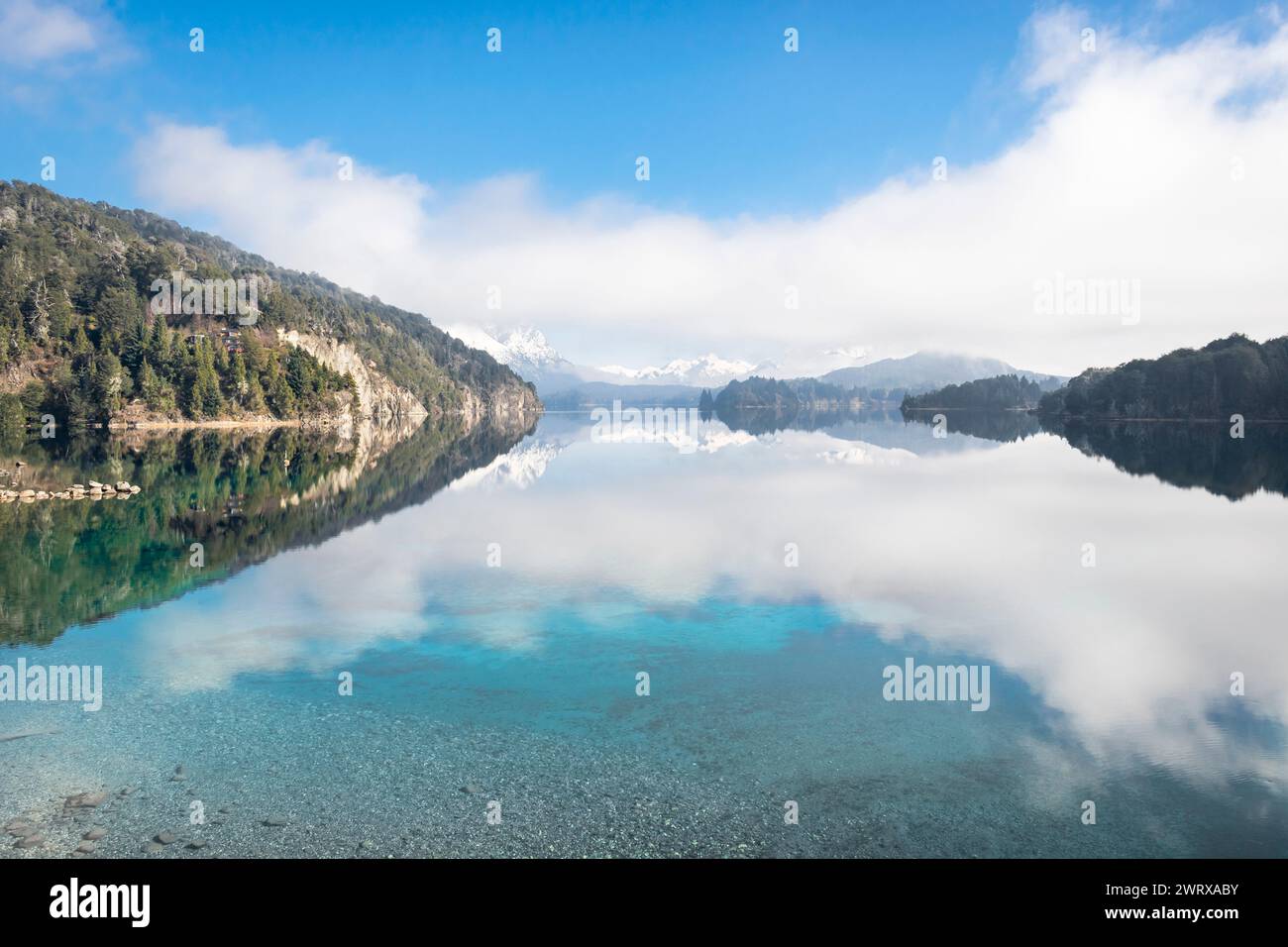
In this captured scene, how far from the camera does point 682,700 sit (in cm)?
2028

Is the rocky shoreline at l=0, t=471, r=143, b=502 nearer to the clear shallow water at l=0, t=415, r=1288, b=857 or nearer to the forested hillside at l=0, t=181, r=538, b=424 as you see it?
the clear shallow water at l=0, t=415, r=1288, b=857

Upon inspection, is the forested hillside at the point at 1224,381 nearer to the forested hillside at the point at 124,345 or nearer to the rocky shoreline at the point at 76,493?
the rocky shoreline at the point at 76,493

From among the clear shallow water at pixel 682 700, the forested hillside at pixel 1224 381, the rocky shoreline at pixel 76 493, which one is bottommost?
the clear shallow water at pixel 682 700

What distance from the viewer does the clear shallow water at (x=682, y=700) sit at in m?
14.1

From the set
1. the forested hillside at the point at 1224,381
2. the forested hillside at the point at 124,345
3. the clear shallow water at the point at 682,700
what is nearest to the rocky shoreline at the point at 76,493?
the clear shallow water at the point at 682,700

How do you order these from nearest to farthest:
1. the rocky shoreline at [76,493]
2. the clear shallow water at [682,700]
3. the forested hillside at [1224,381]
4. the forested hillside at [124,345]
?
1. the clear shallow water at [682,700]
2. the rocky shoreline at [76,493]
3. the forested hillside at [124,345]
4. the forested hillside at [1224,381]

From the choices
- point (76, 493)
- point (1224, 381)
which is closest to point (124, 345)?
point (76, 493)

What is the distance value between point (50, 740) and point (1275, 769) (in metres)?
28.2

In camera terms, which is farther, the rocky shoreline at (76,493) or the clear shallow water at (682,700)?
the rocky shoreline at (76,493)

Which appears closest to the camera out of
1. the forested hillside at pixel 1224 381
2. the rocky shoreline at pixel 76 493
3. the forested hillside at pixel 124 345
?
the rocky shoreline at pixel 76 493

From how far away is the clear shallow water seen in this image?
46.2 feet

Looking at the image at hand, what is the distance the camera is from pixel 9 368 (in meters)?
132

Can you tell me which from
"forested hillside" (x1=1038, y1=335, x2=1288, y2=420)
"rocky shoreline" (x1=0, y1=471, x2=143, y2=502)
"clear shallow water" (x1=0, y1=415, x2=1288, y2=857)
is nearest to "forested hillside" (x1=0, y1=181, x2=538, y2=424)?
"rocky shoreline" (x1=0, y1=471, x2=143, y2=502)
